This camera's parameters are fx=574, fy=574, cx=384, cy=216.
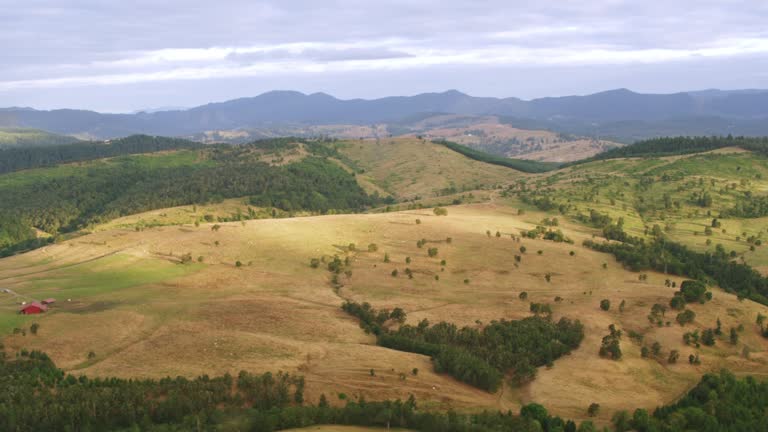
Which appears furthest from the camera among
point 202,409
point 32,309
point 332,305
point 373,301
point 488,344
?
point 373,301

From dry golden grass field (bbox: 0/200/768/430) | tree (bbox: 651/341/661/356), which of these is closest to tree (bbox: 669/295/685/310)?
dry golden grass field (bbox: 0/200/768/430)

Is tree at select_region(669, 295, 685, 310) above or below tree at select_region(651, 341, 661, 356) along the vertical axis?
above

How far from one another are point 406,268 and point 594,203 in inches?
3369

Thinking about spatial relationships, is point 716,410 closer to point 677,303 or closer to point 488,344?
point 488,344

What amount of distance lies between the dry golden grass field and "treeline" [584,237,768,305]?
442 centimetres

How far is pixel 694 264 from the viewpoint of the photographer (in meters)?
119

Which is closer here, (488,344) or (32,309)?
(488,344)

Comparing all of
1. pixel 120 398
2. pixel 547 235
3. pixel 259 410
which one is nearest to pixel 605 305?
pixel 547 235

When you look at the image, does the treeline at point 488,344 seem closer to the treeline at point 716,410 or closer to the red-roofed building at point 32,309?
the treeline at point 716,410

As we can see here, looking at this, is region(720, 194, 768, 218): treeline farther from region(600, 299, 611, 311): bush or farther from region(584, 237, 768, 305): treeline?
region(600, 299, 611, 311): bush

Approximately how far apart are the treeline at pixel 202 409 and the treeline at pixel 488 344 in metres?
9.80

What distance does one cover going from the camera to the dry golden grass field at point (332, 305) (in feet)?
226

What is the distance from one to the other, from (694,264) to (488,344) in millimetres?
65366

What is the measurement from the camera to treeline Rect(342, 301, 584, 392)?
69938 millimetres
